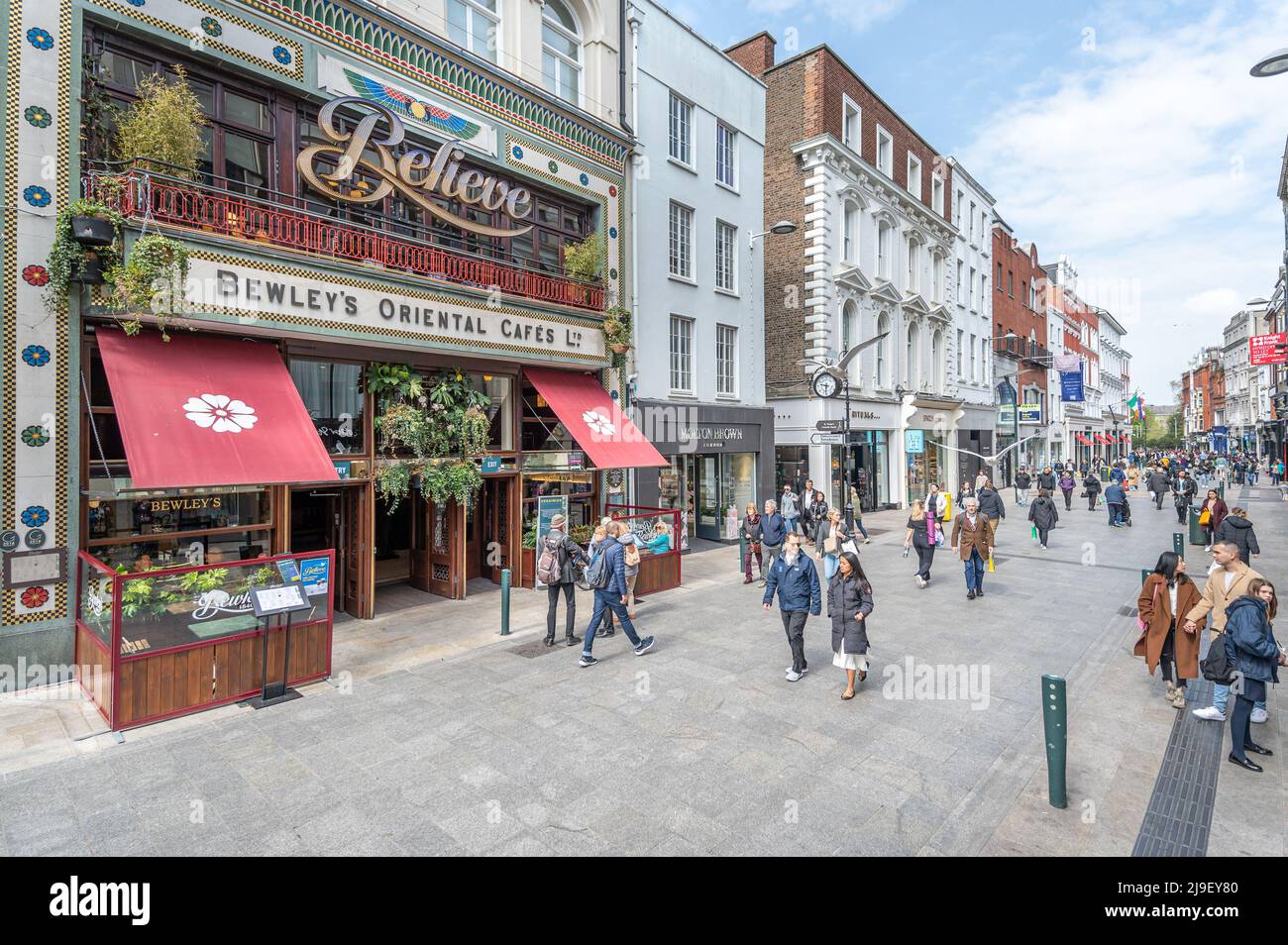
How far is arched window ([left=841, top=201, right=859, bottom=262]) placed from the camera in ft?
85.3

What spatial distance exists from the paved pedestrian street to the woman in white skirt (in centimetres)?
47

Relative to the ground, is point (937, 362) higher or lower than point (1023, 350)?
lower

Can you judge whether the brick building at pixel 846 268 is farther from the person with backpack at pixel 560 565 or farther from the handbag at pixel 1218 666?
the handbag at pixel 1218 666

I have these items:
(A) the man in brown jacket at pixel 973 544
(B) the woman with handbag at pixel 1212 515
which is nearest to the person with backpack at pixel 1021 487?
(B) the woman with handbag at pixel 1212 515

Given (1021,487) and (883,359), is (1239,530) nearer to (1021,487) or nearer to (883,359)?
(883,359)

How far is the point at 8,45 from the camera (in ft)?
27.4

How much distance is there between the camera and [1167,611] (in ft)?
25.0

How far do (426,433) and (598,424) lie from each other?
4.19 meters

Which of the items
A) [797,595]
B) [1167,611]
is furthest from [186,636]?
[1167,611]

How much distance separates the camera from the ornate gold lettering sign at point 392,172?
428 inches

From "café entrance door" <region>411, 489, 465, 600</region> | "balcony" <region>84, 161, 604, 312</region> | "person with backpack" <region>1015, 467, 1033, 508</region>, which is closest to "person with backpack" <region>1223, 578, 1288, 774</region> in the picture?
"café entrance door" <region>411, 489, 465, 600</region>

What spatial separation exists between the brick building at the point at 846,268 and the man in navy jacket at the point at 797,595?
13.7 metres

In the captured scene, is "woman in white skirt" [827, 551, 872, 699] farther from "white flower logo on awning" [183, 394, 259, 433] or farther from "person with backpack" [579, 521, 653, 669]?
"white flower logo on awning" [183, 394, 259, 433]
